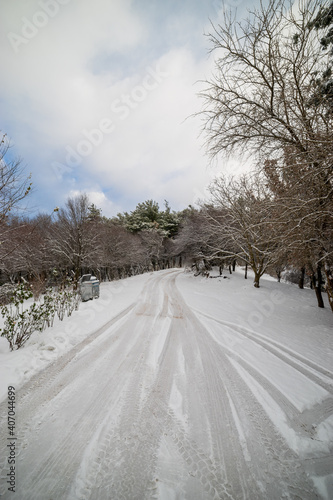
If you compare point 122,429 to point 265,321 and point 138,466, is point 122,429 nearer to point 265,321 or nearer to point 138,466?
point 138,466

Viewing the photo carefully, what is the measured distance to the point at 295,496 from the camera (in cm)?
148

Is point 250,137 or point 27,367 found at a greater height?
point 250,137

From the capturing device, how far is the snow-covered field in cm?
155

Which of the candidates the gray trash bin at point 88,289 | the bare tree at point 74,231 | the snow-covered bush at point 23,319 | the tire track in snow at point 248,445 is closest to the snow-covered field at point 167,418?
the tire track in snow at point 248,445

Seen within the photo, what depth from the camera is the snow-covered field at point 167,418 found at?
5.09 ft

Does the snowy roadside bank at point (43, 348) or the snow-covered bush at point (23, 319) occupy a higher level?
the snow-covered bush at point (23, 319)

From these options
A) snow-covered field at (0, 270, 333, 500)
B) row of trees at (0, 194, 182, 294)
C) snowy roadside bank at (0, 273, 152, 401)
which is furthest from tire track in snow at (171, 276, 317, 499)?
row of trees at (0, 194, 182, 294)

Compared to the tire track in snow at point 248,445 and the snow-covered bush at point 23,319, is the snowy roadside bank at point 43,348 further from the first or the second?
the tire track in snow at point 248,445

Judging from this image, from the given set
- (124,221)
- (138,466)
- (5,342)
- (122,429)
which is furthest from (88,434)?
(124,221)

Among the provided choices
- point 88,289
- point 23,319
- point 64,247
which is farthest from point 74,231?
point 23,319

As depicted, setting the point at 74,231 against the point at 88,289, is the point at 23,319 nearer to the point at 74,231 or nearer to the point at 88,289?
the point at 88,289

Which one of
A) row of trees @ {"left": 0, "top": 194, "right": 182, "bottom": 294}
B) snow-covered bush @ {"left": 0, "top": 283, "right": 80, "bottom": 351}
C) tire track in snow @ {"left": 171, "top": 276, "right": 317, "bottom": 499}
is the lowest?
tire track in snow @ {"left": 171, "top": 276, "right": 317, "bottom": 499}

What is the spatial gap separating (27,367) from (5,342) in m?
1.73

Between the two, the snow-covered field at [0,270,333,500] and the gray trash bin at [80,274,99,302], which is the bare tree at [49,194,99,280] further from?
the snow-covered field at [0,270,333,500]
